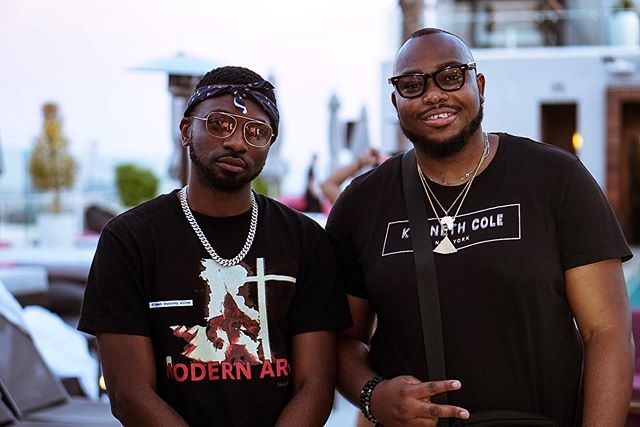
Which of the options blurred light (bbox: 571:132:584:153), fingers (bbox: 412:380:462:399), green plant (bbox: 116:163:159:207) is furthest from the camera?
green plant (bbox: 116:163:159:207)

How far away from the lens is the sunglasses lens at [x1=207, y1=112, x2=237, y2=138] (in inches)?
97.7

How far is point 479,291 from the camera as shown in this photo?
2.40 m

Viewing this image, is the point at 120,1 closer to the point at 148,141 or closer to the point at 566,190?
the point at 148,141

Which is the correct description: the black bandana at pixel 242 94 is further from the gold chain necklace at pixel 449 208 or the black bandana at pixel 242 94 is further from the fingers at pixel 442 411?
the fingers at pixel 442 411

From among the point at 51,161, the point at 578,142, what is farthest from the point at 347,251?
the point at 578,142

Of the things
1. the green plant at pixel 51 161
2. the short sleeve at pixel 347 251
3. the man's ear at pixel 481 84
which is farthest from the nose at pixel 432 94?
the green plant at pixel 51 161

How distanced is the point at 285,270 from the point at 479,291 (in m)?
0.51

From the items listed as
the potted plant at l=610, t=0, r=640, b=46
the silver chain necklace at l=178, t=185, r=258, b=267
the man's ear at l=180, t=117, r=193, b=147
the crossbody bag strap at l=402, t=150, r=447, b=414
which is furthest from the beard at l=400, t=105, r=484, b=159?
the potted plant at l=610, t=0, r=640, b=46

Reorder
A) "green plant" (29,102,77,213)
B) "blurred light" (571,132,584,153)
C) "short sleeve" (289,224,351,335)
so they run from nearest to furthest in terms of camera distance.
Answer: "short sleeve" (289,224,351,335) → "green plant" (29,102,77,213) → "blurred light" (571,132,584,153)

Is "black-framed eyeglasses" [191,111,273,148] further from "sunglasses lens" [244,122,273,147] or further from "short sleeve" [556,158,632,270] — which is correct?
"short sleeve" [556,158,632,270]

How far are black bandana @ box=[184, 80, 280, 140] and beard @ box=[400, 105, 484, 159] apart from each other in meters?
0.37

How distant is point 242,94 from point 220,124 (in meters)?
0.10

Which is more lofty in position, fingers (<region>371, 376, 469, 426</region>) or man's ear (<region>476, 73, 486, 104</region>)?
man's ear (<region>476, 73, 486, 104</region>)

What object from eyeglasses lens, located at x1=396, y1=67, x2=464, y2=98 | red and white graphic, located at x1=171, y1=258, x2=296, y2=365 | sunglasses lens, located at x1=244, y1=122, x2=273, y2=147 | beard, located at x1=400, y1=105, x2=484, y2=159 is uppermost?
eyeglasses lens, located at x1=396, y1=67, x2=464, y2=98
